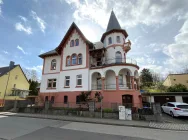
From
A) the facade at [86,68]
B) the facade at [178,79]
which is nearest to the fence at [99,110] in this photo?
the facade at [86,68]

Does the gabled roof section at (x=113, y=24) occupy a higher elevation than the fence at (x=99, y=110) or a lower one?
higher

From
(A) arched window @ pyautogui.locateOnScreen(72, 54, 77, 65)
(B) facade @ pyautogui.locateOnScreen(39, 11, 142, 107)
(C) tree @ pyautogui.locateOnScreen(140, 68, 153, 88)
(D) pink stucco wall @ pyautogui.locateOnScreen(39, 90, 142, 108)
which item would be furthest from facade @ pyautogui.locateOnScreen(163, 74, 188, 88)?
(A) arched window @ pyautogui.locateOnScreen(72, 54, 77, 65)

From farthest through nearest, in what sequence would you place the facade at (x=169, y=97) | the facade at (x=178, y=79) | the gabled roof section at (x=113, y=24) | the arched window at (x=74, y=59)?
the facade at (x=178, y=79) → the gabled roof section at (x=113, y=24) → the arched window at (x=74, y=59) → the facade at (x=169, y=97)

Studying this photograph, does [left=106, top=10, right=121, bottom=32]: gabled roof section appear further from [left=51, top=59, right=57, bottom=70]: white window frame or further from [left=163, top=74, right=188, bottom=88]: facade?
[left=163, top=74, right=188, bottom=88]: facade

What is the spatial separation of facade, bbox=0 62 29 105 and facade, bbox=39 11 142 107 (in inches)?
557

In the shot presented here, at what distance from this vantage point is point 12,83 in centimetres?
3106

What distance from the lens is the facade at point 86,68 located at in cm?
1797

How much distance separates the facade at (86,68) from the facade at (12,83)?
14160mm

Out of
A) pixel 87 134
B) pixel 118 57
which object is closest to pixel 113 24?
pixel 118 57

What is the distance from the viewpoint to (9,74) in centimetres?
3006

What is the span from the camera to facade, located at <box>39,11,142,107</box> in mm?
17969

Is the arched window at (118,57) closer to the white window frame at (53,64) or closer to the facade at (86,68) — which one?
the facade at (86,68)

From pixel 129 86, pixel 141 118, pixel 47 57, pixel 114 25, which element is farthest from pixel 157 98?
pixel 47 57

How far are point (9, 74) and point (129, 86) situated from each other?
99.9ft
